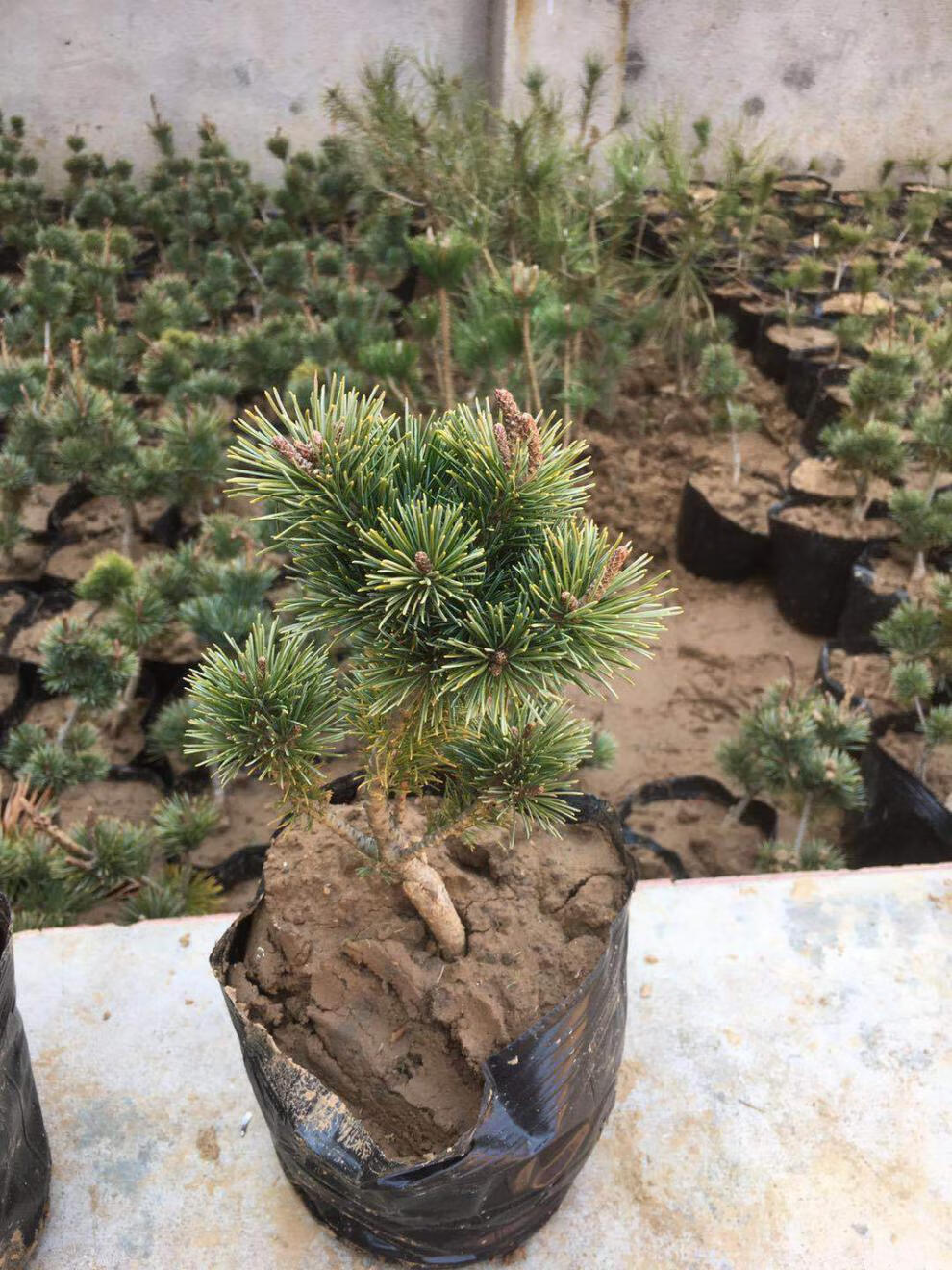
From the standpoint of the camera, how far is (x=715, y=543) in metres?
3.58

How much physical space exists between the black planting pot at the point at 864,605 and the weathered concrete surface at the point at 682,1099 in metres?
1.40

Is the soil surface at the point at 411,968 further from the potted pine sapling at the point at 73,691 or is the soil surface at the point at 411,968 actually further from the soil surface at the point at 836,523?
the soil surface at the point at 836,523

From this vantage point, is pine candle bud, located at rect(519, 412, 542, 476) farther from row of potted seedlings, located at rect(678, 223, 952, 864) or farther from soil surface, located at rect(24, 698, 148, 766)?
soil surface, located at rect(24, 698, 148, 766)

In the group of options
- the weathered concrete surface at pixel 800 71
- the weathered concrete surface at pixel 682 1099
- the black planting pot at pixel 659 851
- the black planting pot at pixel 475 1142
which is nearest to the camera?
the black planting pot at pixel 475 1142

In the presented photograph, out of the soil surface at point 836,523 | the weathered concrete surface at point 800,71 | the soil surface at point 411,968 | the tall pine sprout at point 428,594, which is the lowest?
the soil surface at point 836,523

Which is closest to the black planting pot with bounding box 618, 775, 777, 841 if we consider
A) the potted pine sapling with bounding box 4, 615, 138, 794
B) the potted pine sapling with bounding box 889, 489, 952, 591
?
the potted pine sapling with bounding box 889, 489, 952, 591

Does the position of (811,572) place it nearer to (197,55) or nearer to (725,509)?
(725,509)

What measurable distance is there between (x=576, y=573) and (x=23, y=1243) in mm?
927

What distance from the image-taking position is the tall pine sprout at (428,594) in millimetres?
738

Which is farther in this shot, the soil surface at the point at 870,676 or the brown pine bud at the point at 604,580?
the soil surface at the point at 870,676

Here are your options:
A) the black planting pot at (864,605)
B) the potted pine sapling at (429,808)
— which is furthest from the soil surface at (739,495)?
the potted pine sapling at (429,808)

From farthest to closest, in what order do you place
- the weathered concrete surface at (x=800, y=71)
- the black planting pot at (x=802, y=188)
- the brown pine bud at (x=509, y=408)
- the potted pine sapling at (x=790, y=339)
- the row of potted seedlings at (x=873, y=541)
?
the black planting pot at (x=802, y=188) < the weathered concrete surface at (x=800, y=71) < the potted pine sapling at (x=790, y=339) < the row of potted seedlings at (x=873, y=541) < the brown pine bud at (x=509, y=408)

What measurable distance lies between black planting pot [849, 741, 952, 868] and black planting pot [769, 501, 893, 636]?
983 mm

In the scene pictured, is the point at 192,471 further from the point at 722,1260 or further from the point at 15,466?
the point at 722,1260
